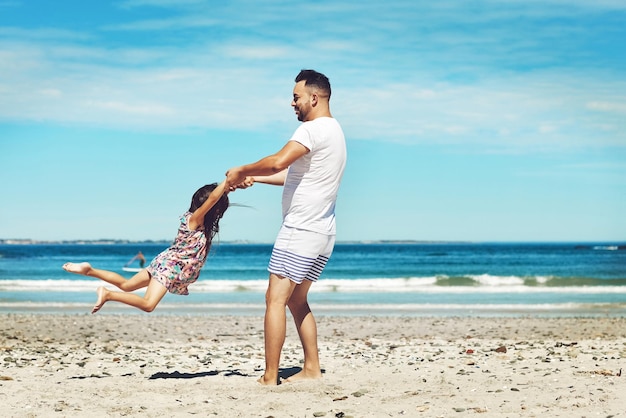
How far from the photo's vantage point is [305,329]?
5.97m

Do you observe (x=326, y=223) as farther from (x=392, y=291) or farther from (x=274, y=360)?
(x=392, y=291)

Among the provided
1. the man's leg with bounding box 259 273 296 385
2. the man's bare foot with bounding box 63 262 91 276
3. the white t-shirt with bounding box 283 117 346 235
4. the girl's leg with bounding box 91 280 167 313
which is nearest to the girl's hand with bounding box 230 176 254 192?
the white t-shirt with bounding box 283 117 346 235

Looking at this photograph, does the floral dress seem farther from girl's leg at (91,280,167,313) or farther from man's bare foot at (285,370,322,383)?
man's bare foot at (285,370,322,383)

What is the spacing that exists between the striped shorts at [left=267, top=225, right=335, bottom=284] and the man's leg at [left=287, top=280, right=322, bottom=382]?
0.40 metres

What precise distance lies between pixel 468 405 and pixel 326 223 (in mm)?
1641

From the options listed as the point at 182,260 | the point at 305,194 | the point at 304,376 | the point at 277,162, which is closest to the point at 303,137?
the point at 277,162

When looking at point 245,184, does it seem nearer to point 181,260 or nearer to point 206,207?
point 206,207

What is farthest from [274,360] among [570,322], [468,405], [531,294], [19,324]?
[531,294]

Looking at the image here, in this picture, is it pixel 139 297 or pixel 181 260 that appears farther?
pixel 181 260

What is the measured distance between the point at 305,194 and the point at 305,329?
1185 mm

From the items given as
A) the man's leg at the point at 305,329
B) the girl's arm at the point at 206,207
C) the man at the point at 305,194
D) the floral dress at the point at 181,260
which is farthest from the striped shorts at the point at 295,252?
the floral dress at the point at 181,260

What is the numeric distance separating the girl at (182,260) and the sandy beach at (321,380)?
762mm

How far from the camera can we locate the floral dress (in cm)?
599

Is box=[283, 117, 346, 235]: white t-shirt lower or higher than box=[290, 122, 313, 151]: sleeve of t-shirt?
lower
